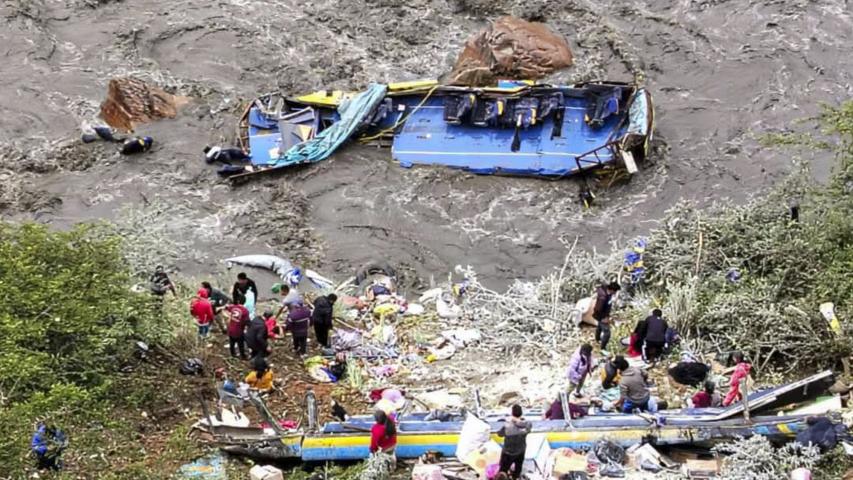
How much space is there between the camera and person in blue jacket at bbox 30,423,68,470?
932cm

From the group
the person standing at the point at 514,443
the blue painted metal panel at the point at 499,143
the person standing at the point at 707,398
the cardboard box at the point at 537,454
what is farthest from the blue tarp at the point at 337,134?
the person standing at the point at 514,443

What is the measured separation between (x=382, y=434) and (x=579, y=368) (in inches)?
106

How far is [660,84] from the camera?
72.2 feet

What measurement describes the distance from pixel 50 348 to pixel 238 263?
685cm

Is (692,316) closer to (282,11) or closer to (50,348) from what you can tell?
(50,348)

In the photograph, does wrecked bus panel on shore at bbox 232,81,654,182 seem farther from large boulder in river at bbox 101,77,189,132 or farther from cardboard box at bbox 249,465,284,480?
cardboard box at bbox 249,465,284,480

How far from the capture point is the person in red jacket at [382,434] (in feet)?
32.6

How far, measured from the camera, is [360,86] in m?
22.6

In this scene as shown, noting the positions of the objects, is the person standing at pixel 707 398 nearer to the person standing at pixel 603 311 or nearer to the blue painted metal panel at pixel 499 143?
the person standing at pixel 603 311

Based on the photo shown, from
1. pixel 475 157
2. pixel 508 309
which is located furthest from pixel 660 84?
pixel 508 309

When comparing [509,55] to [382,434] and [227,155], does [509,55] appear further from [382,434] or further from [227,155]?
[382,434]

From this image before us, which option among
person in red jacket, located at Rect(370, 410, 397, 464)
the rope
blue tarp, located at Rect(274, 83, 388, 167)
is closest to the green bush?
person in red jacket, located at Rect(370, 410, 397, 464)

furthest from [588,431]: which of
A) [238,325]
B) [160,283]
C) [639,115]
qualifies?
[639,115]

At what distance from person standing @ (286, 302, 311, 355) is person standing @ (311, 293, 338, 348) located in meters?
0.12
